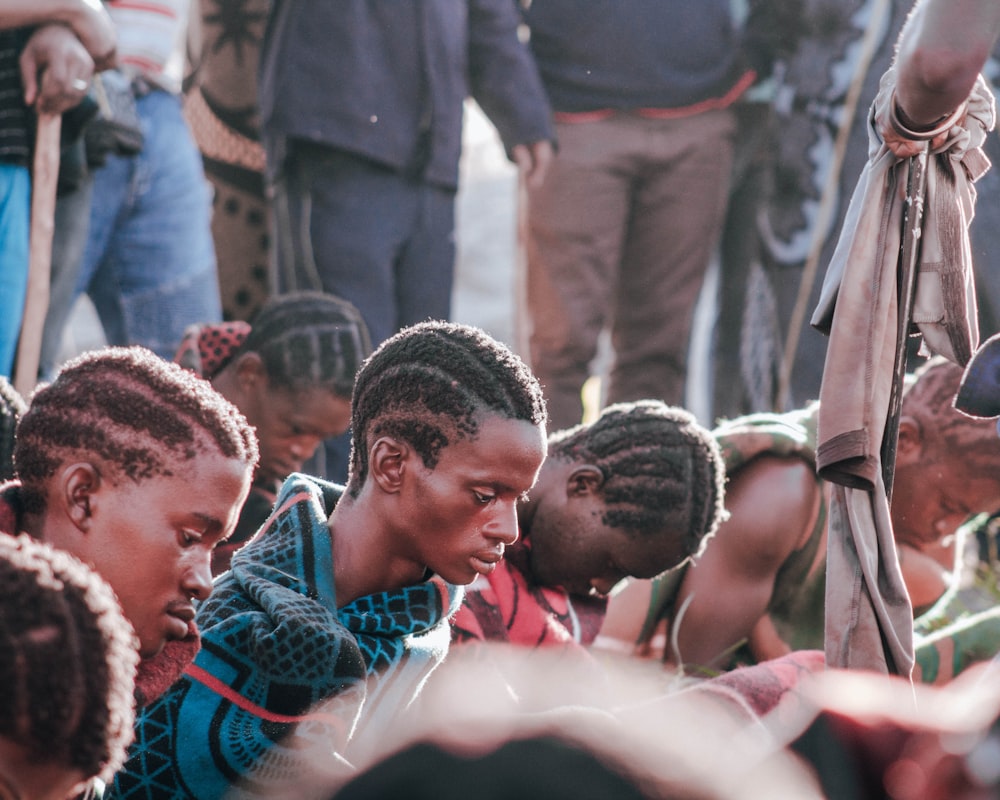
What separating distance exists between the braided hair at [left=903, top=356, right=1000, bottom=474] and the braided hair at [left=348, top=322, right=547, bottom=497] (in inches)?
65.5

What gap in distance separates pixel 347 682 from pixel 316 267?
2.85 m

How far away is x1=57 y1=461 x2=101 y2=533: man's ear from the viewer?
2383mm

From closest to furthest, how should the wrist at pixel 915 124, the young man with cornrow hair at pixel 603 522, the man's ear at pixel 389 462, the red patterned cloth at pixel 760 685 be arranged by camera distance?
the red patterned cloth at pixel 760 685, the man's ear at pixel 389 462, the wrist at pixel 915 124, the young man with cornrow hair at pixel 603 522

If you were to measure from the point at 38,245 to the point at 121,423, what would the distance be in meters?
1.84

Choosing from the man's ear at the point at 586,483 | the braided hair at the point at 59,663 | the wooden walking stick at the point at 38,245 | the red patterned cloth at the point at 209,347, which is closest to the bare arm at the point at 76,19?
the wooden walking stick at the point at 38,245

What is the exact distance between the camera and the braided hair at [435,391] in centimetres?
278

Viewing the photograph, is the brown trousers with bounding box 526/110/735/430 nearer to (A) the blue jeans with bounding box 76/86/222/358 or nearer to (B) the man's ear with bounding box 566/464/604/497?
(A) the blue jeans with bounding box 76/86/222/358

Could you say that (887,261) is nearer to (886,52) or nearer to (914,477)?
(914,477)

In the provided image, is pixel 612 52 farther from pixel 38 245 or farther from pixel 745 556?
pixel 38 245

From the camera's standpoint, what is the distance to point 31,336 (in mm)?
4078

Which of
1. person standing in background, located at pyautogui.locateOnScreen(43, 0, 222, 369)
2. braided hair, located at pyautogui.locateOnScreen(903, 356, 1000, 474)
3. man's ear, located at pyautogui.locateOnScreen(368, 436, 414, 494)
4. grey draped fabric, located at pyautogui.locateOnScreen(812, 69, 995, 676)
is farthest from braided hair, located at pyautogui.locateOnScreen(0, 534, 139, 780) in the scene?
person standing in background, located at pyautogui.locateOnScreen(43, 0, 222, 369)

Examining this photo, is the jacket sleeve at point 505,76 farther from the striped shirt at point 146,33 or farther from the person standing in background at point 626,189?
the striped shirt at point 146,33

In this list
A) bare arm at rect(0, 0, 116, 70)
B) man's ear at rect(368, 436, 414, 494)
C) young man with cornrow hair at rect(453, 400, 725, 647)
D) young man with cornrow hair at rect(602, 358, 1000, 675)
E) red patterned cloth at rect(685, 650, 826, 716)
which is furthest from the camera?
young man with cornrow hair at rect(602, 358, 1000, 675)

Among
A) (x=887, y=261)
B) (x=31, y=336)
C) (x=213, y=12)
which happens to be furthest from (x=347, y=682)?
(x=213, y=12)
